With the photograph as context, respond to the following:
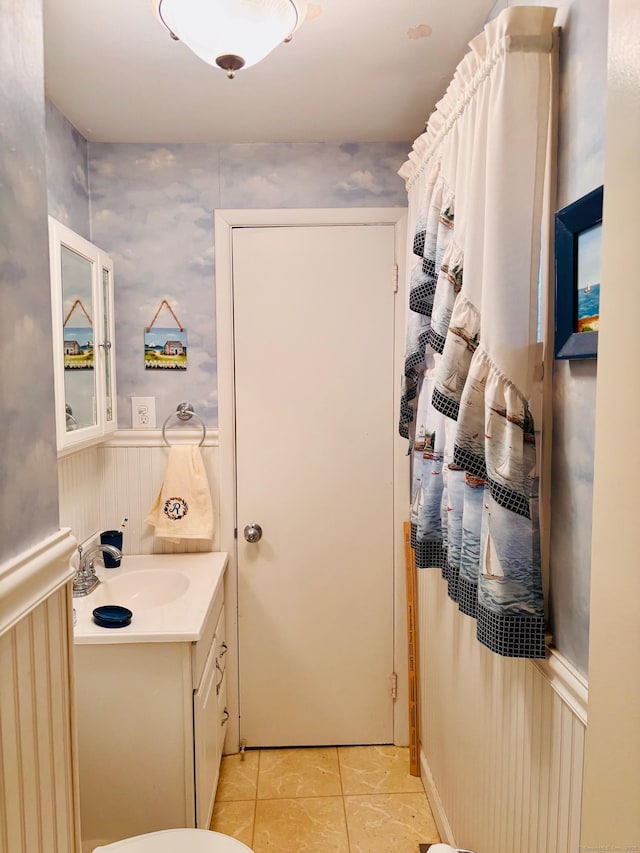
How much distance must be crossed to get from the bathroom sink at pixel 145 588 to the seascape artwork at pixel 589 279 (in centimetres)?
164

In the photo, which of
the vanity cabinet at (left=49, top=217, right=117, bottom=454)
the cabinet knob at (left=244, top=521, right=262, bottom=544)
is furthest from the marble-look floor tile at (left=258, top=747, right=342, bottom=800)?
the vanity cabinet at (left=49, top=217, right=117, bottom=454)

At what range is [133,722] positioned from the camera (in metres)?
1.67

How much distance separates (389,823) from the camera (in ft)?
6.57

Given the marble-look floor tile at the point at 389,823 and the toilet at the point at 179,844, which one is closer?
the toilet at the point at 179,844

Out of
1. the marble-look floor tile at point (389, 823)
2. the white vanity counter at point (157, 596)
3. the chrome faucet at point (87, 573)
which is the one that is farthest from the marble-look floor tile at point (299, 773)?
the chrome faucet at point (87, 573)

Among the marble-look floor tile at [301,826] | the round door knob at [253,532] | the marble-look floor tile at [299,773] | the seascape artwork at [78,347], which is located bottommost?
the marble-look floor tile at [299,773]

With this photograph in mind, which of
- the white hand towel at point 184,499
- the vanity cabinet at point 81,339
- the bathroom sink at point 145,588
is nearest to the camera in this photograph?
the vanity cabinet at point 81,339

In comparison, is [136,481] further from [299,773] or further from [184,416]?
[299,773]

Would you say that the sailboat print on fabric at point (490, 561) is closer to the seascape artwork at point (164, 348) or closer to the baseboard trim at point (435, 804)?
the baseboard trim at point (435, 804)

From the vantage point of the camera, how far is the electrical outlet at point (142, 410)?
7.60ft

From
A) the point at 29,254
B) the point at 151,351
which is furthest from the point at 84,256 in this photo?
the point at 29,254

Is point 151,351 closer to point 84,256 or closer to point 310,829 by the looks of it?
point 84,256

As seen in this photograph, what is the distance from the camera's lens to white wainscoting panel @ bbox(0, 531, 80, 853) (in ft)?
2.52

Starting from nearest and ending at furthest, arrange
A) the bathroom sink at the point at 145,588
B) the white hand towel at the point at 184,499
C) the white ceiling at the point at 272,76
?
the white ceiling at the point at 272,76 < the bathroom sink at the point at 145,588 < the white hand towel at the point at 184,499
